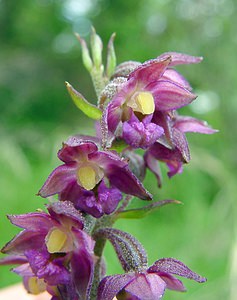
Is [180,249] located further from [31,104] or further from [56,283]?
[31,104]

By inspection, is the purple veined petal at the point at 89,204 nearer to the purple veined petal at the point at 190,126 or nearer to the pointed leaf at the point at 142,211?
the pointed leaf at the point at 142,211

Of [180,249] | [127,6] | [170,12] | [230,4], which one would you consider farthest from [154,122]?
[127,6]

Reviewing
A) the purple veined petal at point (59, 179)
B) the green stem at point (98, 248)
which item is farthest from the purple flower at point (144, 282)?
the purple veined petal at point (59, 179)

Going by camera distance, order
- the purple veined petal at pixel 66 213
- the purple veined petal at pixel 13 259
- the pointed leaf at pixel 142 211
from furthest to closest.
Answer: the purple veined petal at pixel 13 259
the pointed leaf at pixel 142 211
the purple veined petal at pixel 66 213

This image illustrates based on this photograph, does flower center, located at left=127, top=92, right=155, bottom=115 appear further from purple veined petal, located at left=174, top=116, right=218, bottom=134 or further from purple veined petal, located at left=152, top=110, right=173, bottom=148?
purple veined petal, located at left=174, top=116, right=218, bottom=134

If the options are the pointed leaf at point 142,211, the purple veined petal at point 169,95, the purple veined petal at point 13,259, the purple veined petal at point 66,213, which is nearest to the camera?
the purple veined petal at point 66,213

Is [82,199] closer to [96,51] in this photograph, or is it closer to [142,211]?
[142,211]
